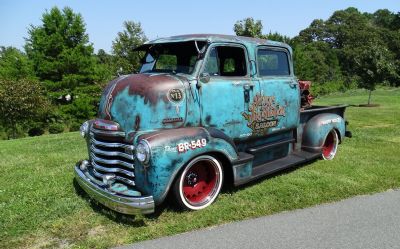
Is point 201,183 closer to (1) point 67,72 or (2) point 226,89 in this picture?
(2) point 226,89

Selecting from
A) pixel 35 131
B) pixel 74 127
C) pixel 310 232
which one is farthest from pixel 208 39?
pixel 35 131

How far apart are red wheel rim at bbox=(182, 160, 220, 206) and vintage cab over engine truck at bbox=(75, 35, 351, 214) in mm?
13

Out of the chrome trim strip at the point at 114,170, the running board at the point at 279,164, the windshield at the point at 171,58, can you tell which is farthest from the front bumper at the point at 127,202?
the windshield at the point at 171,58

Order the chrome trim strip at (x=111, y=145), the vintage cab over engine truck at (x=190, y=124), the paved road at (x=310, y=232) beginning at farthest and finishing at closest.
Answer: the chrome trim strip at (x=111, y=145) < the vintage cab over engine truck at (x=190, y=124) < the paved road at (x=310, y=232)

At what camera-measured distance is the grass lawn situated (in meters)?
4.39

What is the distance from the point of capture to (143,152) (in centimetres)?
439

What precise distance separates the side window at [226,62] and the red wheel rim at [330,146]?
2853mm

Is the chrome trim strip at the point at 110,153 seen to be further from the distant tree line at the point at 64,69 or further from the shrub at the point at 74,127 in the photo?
the shrub at the point at 74,127

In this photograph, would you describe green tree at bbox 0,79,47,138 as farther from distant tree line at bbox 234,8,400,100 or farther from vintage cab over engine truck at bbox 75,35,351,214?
vintage cab over engine truck at bbox 75,35,351,214

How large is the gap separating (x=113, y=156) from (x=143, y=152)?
705 millimetres

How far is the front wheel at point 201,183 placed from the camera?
4949 millimetres

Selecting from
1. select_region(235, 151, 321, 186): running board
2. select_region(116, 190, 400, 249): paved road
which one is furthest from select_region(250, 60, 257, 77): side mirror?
select_region(116, 190, 400, 249): paved road

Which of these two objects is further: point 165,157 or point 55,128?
point 55,128

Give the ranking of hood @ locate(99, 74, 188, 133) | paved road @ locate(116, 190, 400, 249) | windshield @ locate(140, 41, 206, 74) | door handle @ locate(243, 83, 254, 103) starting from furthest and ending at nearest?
door handle @ locate(243, 83, 254, 103), windshield @ locate(140, 41, 206, 74), hood @ locate(99, 74, 188, 133), paved road @ locate(116, 190, 400, 249)
